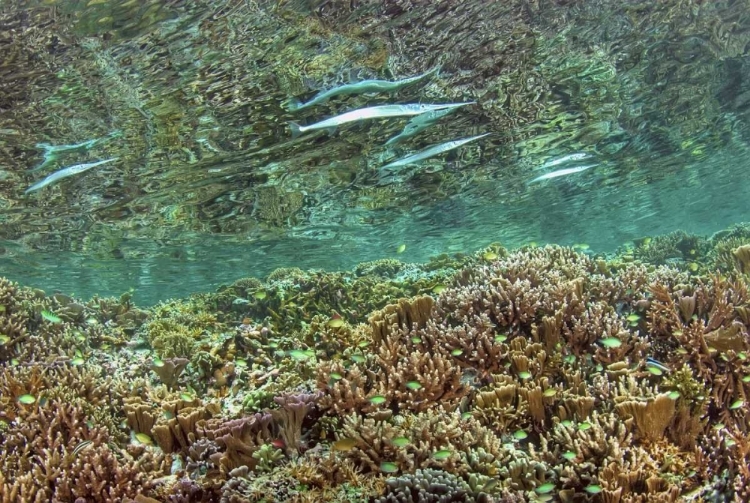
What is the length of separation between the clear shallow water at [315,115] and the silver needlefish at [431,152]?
329 mm

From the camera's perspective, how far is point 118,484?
4387 millimetres

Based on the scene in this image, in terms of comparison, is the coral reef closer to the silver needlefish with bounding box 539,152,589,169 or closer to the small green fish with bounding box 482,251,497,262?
the small green fish with bounding box 482,251,497,262

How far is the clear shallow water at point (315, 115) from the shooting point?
837cm

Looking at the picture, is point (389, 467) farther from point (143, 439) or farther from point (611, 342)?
point (611, 342)

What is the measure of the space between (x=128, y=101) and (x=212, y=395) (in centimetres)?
750

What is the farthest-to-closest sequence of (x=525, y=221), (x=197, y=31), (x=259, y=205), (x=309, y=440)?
(x=525, y=221) → (x=259, y=205) → (x=197, y=31) → (x=309, y=440)

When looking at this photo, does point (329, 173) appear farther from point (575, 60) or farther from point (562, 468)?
point (562, 468)

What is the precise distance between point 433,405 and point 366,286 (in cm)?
534

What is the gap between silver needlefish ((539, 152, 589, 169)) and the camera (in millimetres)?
19362

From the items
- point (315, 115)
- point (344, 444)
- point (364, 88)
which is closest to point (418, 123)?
point (364, 88)

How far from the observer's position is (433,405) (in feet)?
16.5

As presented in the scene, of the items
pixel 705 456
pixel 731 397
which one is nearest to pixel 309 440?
pixel 705 456

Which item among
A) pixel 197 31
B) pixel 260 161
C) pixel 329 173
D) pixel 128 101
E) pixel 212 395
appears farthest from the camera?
pixel 329 173

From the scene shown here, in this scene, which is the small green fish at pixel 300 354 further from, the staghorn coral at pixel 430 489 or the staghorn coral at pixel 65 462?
the staghorn coral at pixel 430 489
